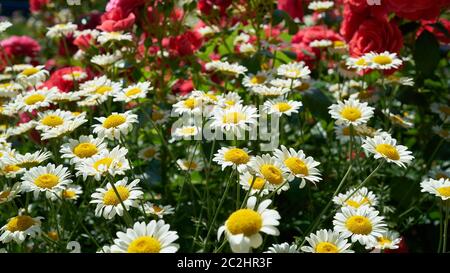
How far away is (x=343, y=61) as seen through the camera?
174cm

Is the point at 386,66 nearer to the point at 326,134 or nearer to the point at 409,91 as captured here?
the point at 409,91

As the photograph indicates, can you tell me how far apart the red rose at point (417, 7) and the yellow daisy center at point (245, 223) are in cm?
81

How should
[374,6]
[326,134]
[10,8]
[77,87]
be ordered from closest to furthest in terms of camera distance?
[374,6], [77,87], [326,134], [10,8]

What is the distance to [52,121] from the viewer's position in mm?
1227

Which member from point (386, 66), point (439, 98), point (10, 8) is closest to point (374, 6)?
point (386, 66)

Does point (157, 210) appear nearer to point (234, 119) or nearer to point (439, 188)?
point (234, 119)

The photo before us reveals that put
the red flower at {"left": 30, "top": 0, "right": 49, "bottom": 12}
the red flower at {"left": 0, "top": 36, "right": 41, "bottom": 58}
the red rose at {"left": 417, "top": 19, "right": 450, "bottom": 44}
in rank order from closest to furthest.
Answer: the red rose at {"left": 417, "top": 19, "right": 450, "bottom": 44}, the red flower at {"left": 0, "top": 36, "right": 41, "bottom": 58}, the red flower at {"left": 30, "top": 0, "right": 49, "bottom": 12}

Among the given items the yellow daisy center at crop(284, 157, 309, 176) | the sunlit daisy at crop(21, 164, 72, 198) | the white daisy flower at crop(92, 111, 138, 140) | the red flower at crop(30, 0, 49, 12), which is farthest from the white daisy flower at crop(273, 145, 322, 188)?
the red flower at crop(30, 0, 49, 12)

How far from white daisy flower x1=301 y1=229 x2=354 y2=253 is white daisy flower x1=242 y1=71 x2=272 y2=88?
585 millimetres

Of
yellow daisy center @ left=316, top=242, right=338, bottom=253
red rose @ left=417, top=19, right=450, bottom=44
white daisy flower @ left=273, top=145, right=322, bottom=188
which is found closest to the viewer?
yellow daisy center @ left=316, top=242, right=338, bottom=253

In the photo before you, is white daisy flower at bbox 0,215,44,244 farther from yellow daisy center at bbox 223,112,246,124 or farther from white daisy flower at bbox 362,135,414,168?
white daisy flower at bbox 362,135,414,168

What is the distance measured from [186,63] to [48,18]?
1.78m

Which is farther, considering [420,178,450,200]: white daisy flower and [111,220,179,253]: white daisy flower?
[420,178,450,200]: white daisy flower

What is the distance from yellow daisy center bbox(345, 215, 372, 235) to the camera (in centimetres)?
99
